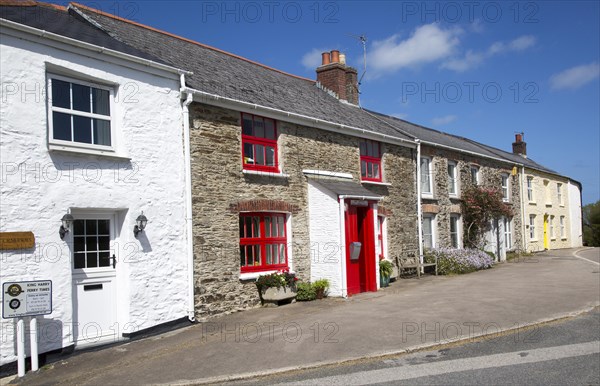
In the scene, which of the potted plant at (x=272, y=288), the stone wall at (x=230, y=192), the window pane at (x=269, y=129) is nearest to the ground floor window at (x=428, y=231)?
the stone wall at (x=230, y=192)

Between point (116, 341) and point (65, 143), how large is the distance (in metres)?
3.74

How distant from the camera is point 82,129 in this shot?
10102 millimetres

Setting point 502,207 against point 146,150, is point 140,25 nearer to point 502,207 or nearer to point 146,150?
point 146,150

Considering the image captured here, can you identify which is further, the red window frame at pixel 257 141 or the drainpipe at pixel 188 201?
the red window frame at pixel 257 141

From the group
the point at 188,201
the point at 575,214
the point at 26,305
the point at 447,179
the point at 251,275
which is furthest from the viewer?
the point at 575,214

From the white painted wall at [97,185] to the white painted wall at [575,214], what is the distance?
107 feet

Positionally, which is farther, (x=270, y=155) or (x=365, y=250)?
(x=365, y=250)

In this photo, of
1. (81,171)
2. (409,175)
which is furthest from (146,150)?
(409,175)

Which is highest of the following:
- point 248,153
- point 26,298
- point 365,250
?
point 248,153

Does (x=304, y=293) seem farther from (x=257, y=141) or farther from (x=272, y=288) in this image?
(x=257, y=141)

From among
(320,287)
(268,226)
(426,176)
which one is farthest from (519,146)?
(268,226)

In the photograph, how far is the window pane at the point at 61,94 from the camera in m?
9.73

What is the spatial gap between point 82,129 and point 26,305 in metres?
3.36

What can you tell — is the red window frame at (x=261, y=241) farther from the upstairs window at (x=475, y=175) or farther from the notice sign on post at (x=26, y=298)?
the upstairs window at (x=475, y=175)
